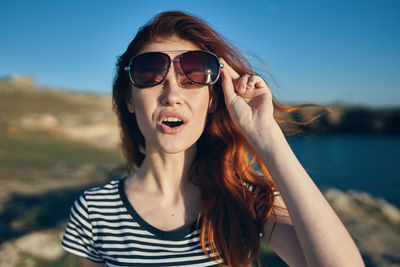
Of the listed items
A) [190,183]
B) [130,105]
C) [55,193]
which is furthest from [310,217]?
[55,193]

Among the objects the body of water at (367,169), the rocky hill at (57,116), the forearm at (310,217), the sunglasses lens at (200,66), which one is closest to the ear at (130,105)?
the sunglasses lens at (200,66)

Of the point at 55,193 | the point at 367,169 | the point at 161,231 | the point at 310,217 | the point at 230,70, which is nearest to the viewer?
the point at 310,217

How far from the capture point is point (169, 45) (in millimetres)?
1885

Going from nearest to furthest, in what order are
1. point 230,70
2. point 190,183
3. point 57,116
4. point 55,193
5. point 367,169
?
point 230,70 → point 190,183 → point 55,193 → point 367,169 → point 57,116

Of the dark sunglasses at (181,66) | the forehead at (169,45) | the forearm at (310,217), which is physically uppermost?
the forehead at (169,45)

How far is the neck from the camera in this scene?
2.03 metres

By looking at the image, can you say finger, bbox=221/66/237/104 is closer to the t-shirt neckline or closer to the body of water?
the t-shirt neckline

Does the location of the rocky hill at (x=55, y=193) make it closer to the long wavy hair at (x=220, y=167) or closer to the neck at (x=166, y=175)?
the long wavy hair at (x=220, y=167)

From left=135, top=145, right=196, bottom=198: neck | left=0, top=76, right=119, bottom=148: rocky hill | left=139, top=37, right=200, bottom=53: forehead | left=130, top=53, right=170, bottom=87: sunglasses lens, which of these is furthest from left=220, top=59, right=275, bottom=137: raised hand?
left=0, top=76, right=119, bottom=148: rocky hill

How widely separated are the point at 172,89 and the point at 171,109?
0.44 feet

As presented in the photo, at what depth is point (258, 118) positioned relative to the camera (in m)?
1.68

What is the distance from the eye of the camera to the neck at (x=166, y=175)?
2025mm

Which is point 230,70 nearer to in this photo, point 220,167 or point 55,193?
point 220,167

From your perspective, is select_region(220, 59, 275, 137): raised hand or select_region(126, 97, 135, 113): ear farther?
select_region(126, 97, 135, 113): ear
